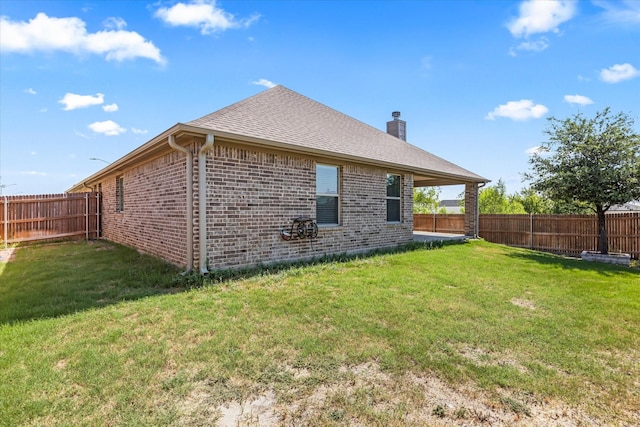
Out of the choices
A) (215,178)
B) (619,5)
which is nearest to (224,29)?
(215,178)

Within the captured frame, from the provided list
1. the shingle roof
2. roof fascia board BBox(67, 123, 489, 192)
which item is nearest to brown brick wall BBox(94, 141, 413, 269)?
roof fascia board BBox(67, 123, 489, 192)

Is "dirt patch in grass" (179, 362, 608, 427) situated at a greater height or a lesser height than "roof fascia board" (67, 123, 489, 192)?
lesser

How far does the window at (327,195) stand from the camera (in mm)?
8148

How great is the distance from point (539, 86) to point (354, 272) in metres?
9.60

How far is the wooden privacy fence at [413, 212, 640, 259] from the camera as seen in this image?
1145cm

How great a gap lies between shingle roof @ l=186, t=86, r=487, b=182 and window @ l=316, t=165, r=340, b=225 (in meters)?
0.61

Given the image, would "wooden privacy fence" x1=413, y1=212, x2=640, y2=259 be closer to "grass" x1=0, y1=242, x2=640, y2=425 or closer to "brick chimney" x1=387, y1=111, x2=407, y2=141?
"brick chimney" x1=387, y1=111, x2=407, y2=141

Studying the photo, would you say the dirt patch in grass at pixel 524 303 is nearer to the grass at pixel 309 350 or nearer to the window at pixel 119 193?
the grass at pixel 309 350

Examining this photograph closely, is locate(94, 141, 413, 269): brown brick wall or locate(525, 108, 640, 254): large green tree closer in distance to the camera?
locate(94, 141, 413, 269): brown brick wall

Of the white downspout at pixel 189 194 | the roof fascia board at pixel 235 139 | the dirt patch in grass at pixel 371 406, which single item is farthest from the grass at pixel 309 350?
the roof fascia board at pixel 235 139

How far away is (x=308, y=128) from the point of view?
29.1ft

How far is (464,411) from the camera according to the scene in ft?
7.91

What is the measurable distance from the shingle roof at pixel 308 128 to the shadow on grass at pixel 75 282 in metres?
3.03

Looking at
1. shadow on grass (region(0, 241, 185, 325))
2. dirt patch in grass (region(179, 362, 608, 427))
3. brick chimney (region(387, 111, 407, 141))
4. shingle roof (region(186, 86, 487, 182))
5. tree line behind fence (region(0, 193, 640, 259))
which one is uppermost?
brick chimney (region(387, 111, 407, 141))
